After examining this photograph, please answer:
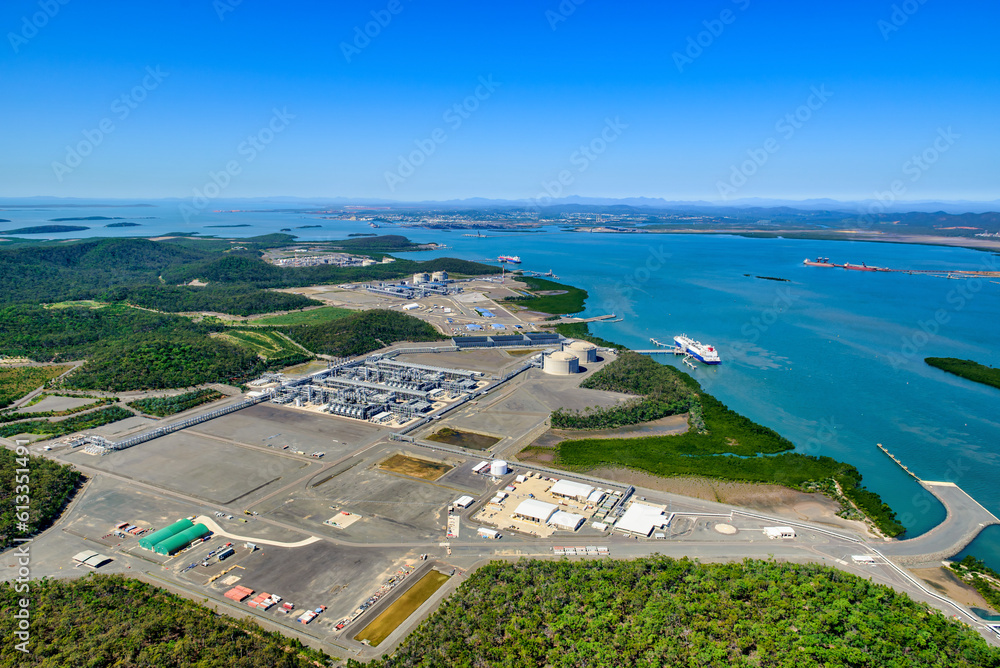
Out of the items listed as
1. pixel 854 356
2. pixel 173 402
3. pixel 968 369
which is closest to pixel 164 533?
pixel 173 402

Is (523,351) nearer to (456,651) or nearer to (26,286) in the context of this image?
(456,651)

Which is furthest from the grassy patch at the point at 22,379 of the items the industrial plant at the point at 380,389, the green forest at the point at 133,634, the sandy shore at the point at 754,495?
the sandy shore at the point at 754,495

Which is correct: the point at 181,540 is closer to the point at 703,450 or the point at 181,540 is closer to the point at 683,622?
the point at 683,622

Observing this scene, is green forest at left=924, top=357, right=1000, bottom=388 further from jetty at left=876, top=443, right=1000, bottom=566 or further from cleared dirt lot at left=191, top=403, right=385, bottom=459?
cleared dirt lot at left=191, top=403, right=385, bottom=459

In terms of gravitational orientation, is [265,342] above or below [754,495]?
above

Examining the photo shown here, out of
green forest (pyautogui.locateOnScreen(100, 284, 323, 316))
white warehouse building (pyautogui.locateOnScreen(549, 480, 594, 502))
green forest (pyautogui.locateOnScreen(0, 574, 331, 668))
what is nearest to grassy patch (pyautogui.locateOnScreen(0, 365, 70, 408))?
green forest (pyautogui.locateOnScreen(100, 284, 323, 316))

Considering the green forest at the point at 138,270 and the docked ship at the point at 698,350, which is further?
the green forest at the point at 138,270

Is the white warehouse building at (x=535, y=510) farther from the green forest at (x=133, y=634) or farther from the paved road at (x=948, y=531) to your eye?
the paved road at (x=948, y=531)
